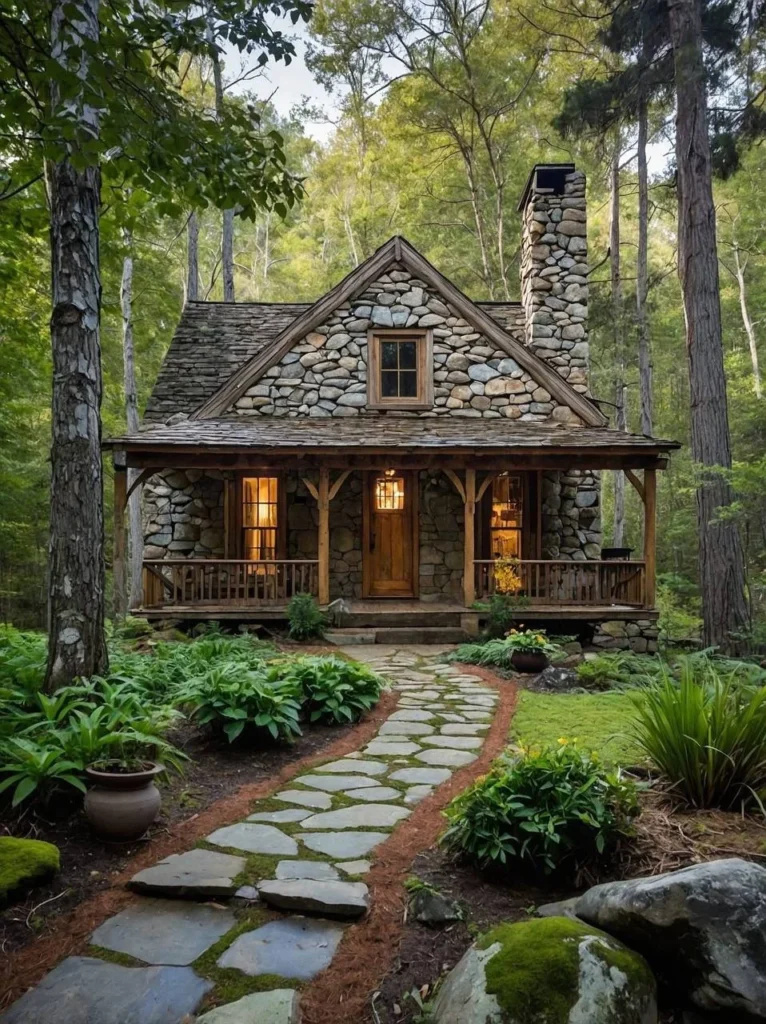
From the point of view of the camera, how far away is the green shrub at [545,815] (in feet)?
9.05

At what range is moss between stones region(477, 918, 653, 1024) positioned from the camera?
1.95 meters

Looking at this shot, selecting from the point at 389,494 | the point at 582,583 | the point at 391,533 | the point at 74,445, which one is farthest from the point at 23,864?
the point at 389,494

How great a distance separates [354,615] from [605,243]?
64.5 feet

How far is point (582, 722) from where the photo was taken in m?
5.38

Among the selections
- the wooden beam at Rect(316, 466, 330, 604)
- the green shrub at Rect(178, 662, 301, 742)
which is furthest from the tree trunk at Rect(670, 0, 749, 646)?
the green shrub at Rect(178, 662, 301, 742)

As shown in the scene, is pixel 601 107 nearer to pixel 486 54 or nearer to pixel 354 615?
pixel 486 54

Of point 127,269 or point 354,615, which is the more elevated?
point 127,269

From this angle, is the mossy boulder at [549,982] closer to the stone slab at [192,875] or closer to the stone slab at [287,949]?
the stone slab at [287,949]

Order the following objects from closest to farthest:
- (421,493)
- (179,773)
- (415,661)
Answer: (179,773) < (415,661) < (421,493)

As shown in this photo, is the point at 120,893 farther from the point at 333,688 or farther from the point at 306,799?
the point at 333,688

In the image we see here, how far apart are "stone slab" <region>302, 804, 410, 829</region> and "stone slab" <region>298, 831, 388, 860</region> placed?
4.1 inches

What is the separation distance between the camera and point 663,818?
308 centimetres

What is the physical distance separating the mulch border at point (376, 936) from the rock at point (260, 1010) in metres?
0.04

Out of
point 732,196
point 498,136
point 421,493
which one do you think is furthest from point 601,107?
point 732,196
